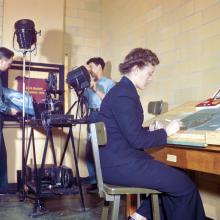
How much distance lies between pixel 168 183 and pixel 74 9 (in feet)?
11.7

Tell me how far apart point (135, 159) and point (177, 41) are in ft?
5.93

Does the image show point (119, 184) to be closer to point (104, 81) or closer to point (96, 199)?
point (96, 199)

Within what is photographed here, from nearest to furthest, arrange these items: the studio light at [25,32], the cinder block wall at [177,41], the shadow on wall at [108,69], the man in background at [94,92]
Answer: the cinder block wall at [177,41]
the studio light at [25,32]
the man in background at [94,92]
the shadow on wall at [108,69]

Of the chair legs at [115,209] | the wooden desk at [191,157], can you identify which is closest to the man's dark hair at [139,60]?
the wooden desk at [191,157]

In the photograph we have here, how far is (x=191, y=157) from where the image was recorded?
1962 mm

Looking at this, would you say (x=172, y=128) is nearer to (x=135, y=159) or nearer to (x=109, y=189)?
(x=135, y=159)

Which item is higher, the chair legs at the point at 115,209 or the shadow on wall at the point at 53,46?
the shadow on wall at the point at 53,46

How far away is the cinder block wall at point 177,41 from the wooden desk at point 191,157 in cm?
97

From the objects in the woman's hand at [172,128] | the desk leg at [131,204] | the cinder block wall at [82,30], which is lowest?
the desk leg at [131,204]

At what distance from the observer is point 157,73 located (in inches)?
145

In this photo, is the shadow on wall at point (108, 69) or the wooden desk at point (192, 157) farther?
the shadow on wall at point (108, 69)

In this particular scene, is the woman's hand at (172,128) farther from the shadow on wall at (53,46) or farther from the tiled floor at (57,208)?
the shadow on wall at (53,46)

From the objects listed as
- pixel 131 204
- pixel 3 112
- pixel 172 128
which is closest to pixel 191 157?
pixel 172 128

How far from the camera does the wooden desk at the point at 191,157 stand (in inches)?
71.2
